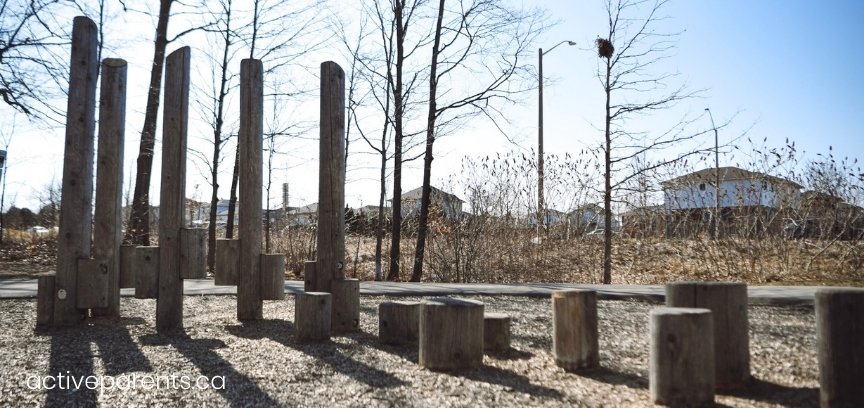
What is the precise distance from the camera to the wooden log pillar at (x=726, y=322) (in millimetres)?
2881

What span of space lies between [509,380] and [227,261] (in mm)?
2748

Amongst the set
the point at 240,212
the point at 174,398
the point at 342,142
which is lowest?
the point at 174,398

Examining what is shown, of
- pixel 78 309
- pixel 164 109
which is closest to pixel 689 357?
pixel 164 109

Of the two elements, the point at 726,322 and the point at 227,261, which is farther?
the point at 227,261

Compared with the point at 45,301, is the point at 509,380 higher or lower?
lower

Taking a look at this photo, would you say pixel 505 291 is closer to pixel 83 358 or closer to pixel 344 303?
pixel 344 303

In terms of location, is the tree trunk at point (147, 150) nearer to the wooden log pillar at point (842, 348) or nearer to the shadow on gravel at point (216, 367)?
the shadow on gravel at point (216, 367)

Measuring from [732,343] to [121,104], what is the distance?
189 inches

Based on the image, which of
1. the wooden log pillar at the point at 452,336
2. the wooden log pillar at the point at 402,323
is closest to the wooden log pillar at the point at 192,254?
the wooden log pillar at the point at 402,323

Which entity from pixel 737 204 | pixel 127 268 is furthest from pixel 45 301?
pixel 737 204

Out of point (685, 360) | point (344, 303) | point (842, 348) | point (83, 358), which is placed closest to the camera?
point (842, 348)

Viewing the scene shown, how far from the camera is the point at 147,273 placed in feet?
15.2

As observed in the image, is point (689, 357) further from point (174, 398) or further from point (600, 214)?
point (600, 214)

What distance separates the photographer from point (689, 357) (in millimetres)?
2557
